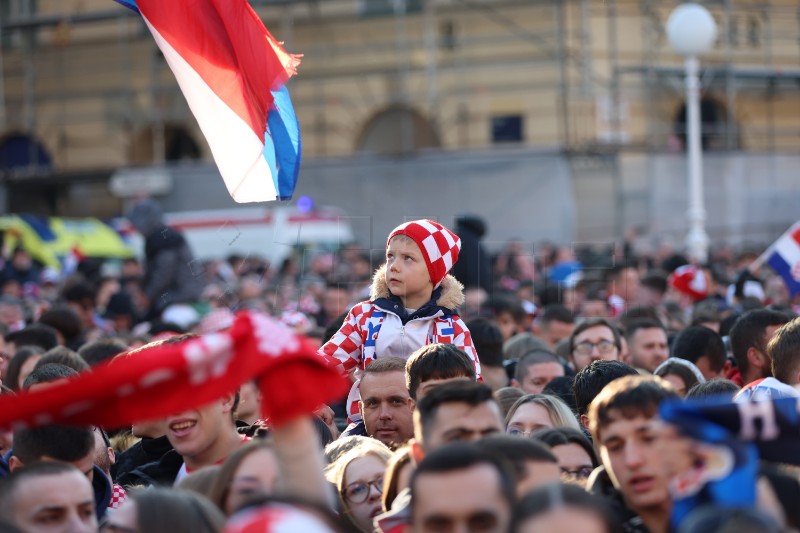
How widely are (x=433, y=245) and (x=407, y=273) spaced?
23 centimetres

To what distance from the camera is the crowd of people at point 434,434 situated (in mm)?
4098

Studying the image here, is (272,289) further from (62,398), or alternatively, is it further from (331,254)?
(62,398)

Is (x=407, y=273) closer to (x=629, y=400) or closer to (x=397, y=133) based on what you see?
(x=629, y=400)

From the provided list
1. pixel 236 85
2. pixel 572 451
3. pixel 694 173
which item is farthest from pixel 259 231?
pixel 572 451

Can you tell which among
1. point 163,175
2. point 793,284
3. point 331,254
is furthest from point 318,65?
point 793,284

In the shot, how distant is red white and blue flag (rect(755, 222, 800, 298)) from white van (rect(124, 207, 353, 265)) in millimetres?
14292

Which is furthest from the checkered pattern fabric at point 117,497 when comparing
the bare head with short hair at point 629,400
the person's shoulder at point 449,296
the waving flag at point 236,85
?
the waving flag at point 236,85

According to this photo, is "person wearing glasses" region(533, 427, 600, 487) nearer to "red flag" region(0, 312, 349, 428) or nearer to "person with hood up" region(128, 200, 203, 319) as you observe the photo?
"red flag" region(0, 312, 349, 428)

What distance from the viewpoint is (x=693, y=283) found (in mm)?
15016

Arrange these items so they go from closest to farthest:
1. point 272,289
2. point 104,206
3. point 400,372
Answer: point 400,372 < point 272,289 < point 104,206

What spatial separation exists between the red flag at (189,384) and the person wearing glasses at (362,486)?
1.64 meters

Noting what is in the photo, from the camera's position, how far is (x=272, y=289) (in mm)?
19047

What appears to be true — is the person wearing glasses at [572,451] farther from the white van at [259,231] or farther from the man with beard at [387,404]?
the white van at [259,231]

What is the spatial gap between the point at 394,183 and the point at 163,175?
19.6ft
